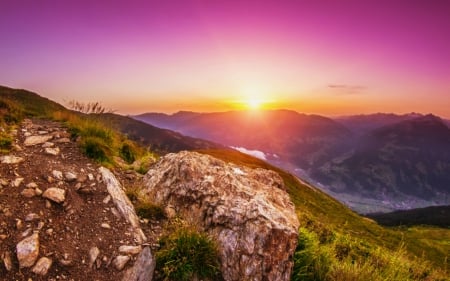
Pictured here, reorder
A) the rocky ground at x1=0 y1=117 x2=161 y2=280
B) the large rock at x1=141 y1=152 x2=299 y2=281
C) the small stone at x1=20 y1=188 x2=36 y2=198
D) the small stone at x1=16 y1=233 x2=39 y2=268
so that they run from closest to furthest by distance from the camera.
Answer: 1. the small stone at x1=16 y1=233 x2=39 y2=268
2. the rocky ground at x1=0 y1=117 x2=161 y2=280
3. the large rock at x1=141 y1=152 x2=299 y2=281
4. the small stone at x1=20 y1=188 x2=36 y2=198

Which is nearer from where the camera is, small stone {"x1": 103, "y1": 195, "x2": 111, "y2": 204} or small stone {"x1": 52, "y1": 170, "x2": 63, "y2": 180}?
small stone {"x1": 103, "y1": 195, "x2": 111, "y2": 204}

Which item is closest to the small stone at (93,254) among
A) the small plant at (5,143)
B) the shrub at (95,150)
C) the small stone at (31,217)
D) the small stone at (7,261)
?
the small stone at (7,261)

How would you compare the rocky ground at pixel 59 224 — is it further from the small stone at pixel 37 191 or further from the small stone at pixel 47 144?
the small stone at pixel 47 144

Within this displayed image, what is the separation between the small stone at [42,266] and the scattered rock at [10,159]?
3.50 m

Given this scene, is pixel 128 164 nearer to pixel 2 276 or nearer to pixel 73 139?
pixel 73 139

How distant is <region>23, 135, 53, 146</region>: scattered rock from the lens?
9.99 metres

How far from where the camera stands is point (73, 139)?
1098 cm

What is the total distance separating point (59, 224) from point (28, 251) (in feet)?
2.88

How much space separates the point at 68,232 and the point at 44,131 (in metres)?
6.04

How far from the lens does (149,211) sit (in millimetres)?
8148

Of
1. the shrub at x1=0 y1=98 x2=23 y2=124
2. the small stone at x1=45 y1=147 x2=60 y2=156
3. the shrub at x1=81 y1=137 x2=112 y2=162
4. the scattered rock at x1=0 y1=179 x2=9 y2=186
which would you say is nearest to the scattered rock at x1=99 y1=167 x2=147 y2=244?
the shrub at x1=81 y1=137 x2=112 y2=162

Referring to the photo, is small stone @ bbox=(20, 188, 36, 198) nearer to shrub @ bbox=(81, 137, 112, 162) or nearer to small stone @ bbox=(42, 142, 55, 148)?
shrub @ bbox=(81, 137, 112, 162)

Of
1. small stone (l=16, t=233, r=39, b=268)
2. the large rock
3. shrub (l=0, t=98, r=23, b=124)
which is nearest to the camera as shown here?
small stone (l=16, t=233, r=39, b=268)

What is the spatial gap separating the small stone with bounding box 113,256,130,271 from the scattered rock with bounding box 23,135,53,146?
5.58m
